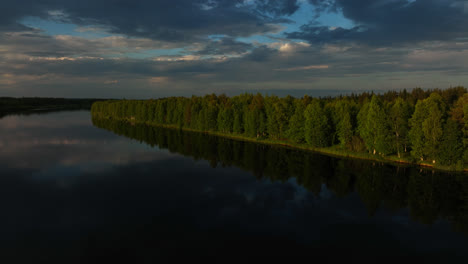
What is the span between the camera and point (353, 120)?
79.6 m

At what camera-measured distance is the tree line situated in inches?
1593

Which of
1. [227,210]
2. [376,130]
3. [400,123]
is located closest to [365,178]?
[376,130]

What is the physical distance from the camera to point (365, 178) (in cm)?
5419

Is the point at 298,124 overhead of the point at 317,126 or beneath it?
overhead

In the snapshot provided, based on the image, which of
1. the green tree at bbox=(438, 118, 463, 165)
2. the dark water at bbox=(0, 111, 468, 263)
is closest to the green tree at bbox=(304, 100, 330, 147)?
the dark water at bbox=(0, 111, 468, 263)

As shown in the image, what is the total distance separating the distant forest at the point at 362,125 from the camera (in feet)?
186

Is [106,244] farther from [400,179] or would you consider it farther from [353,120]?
[353,120]

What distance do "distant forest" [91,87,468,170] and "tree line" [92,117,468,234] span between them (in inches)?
200

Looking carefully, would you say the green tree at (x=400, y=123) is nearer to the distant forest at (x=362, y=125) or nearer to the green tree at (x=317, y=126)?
the distant forest at (x=362, y=125)

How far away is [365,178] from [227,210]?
30615mm

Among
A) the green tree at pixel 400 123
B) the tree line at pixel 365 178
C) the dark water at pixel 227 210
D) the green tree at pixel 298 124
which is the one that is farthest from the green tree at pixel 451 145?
the green tree at pixel 298 124

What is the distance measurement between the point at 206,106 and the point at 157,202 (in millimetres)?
91928

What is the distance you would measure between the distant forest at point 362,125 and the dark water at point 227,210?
5903 mm

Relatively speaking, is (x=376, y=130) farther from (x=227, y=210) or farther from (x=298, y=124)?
(x=227, y=210)
